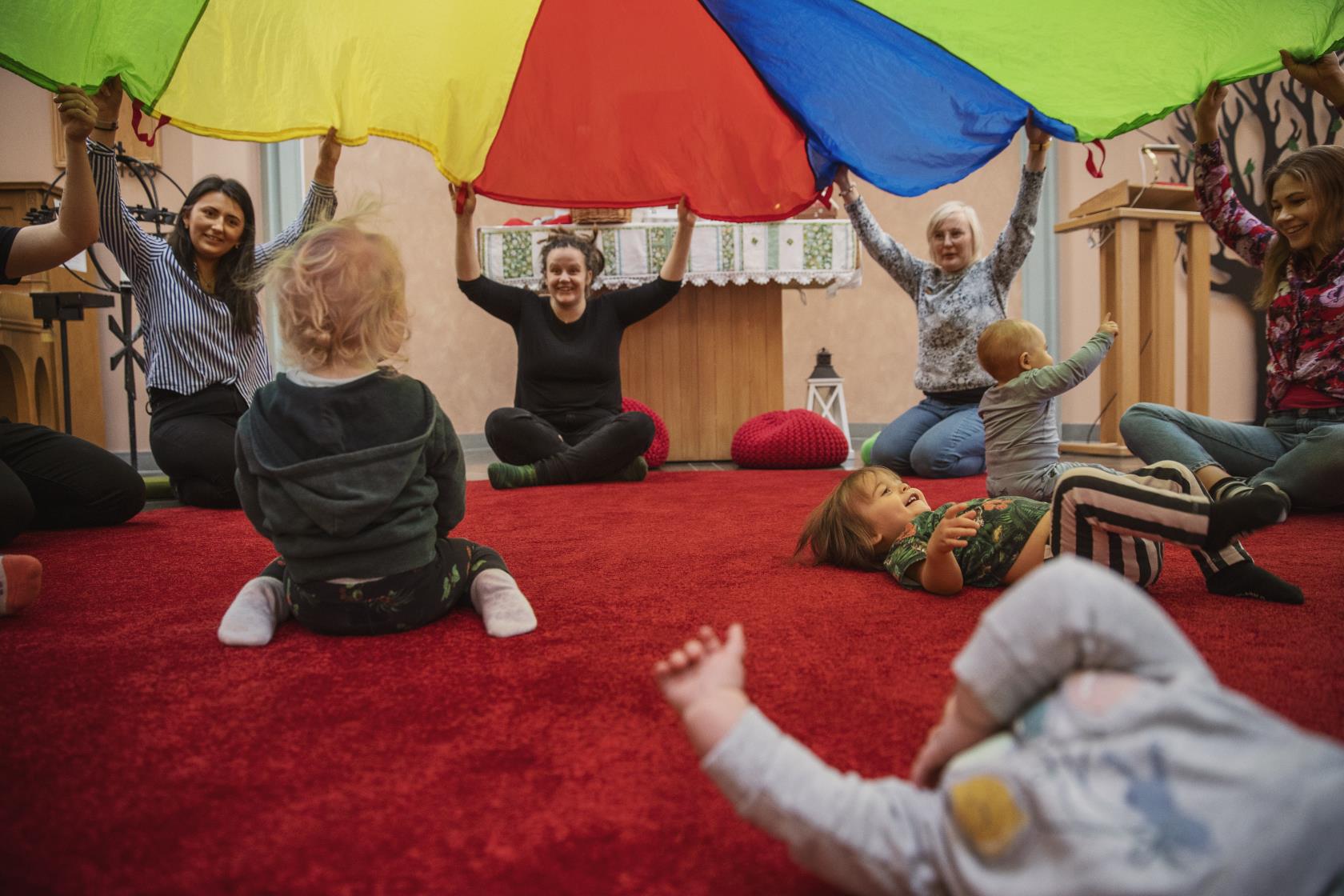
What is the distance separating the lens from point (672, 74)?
2.30 meters

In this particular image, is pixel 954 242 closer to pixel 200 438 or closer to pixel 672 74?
pixel 672 74

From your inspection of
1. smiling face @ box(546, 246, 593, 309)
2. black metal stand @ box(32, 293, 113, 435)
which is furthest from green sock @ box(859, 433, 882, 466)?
black metal stand @ box(32, 293, 113, 435)

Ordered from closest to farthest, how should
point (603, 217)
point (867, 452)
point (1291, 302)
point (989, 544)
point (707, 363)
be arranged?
1. point (989, 544)
2. point (1291, 302)
3. point (867, 452)
4. point (603, 217)
5. point (707, 363)

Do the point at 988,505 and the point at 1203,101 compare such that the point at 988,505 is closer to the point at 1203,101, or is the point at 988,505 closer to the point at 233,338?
the point at 1203,101

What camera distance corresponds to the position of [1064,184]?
524 cm

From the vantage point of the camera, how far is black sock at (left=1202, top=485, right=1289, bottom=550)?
44.5 inches

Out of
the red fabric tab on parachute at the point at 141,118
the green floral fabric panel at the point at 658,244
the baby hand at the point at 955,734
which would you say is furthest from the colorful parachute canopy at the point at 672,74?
the baby hand at the point at 955,734

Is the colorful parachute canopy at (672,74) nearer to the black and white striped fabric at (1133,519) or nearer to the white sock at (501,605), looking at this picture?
the black and white striped fabric at (1133,519)

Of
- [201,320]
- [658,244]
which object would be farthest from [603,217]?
[201,320]

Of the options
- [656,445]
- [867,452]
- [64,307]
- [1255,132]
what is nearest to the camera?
[64,307]

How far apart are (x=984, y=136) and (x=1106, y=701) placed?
6.44ft

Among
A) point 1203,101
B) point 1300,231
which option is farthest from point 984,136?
point 1300,231

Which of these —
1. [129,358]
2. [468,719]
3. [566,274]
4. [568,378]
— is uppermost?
[566,274]

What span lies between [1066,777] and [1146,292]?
4.15 metres
